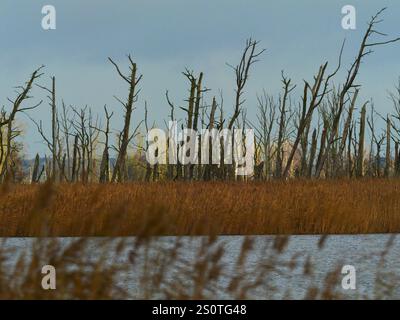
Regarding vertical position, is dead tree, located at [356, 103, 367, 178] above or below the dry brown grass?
above

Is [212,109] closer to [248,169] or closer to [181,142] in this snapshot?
[181,142]

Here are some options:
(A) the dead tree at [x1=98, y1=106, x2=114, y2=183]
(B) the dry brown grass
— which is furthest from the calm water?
(A) the dead tree at [x1=98, y1=106, x2=114, y2=183]

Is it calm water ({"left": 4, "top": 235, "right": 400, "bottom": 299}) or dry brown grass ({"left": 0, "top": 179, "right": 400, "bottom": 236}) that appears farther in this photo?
dry brown grass ({"left": 0, "top": 179, "right": 400, "bottom": 236})

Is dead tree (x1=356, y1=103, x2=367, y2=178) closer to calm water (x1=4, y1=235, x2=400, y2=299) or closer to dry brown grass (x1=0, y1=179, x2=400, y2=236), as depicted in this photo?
dry brown grass (x1=0, y1=179, x2=400, y2=236)

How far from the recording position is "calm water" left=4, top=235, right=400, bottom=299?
384 centimetres

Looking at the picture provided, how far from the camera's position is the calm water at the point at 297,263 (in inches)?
151

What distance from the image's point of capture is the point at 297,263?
619 centimetres

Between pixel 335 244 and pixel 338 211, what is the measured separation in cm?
156

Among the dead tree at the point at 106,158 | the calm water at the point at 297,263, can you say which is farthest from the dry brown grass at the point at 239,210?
the dead tree at the point at 106,158

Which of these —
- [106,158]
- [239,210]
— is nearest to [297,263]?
[239,210]

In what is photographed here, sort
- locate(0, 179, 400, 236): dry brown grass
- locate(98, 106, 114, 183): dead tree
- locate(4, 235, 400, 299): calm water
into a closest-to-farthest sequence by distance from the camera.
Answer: locate(4, 235, 400, 299): calm water, locate(0, 179, 400, 236): dry brown grass, locate(98, 106, 114, 183): dead tree

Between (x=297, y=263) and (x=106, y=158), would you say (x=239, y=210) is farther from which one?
(x=106, y=158)
